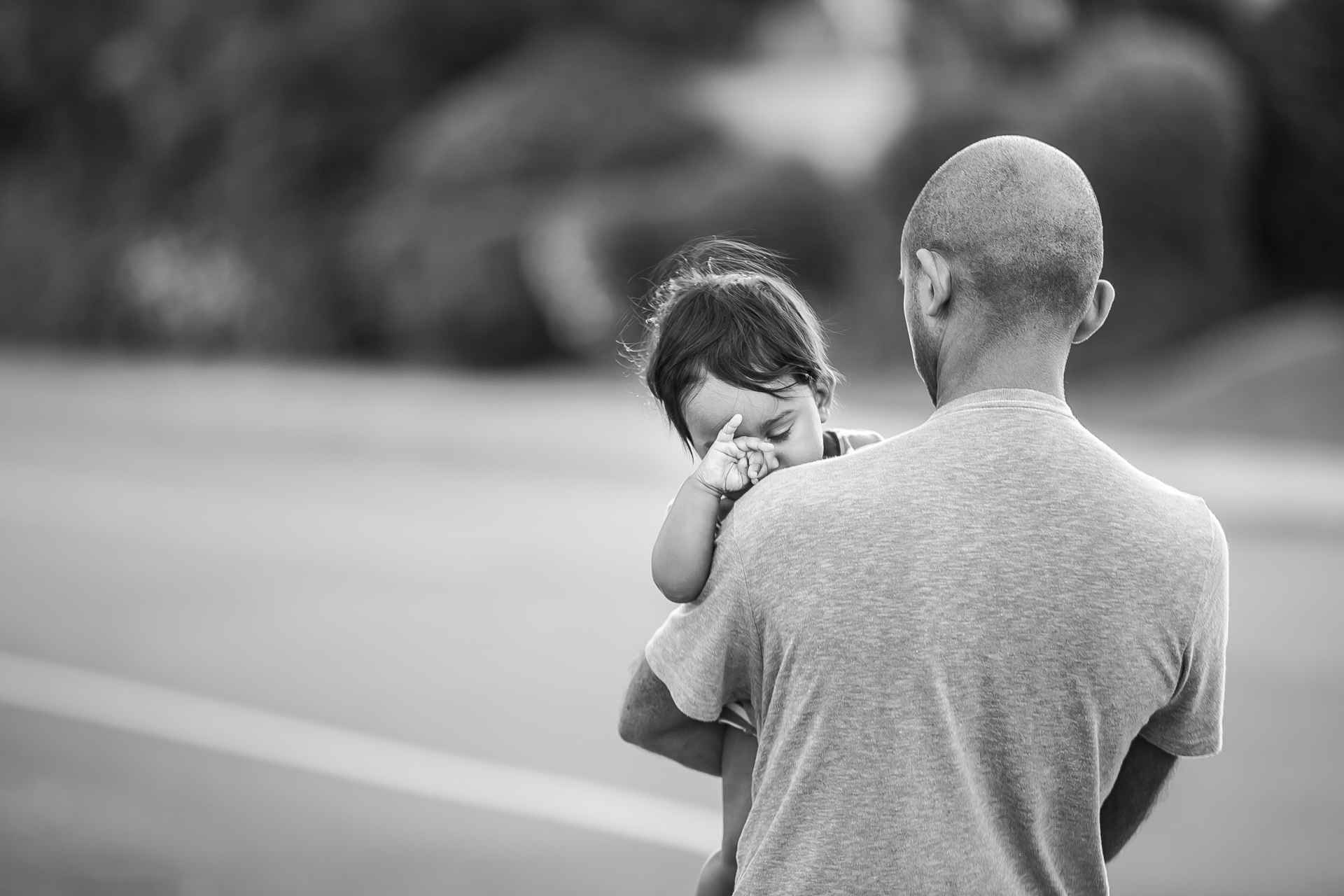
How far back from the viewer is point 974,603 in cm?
176

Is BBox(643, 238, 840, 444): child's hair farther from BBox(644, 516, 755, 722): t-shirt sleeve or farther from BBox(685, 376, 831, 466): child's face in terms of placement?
BBox(644, 516, 755, 722): t-shirt sleeve

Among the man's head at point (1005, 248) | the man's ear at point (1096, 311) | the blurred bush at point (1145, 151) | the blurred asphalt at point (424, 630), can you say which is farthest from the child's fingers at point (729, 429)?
the blurred bush at point (1145, 151)

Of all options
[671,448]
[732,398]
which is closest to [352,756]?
[732,398]

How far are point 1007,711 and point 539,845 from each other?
384 cm

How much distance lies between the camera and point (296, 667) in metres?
7.65

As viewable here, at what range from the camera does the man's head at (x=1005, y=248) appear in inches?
72.9

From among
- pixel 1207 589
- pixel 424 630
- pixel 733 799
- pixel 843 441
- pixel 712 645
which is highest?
pixel 424 630

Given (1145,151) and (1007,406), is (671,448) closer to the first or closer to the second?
(1145,151)

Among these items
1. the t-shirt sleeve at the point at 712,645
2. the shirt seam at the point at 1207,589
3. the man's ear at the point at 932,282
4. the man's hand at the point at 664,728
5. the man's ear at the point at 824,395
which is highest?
the man's ear at the point at 932,282

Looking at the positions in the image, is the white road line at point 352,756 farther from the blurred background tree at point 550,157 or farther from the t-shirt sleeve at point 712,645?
the blurred background tree at point 550,157

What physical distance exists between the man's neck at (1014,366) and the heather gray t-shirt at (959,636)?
0.03 metres

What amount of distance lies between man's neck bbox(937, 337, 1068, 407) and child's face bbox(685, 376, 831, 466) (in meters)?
0.32

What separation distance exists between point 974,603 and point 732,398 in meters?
0.54

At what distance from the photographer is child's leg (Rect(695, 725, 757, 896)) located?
7.02ft
